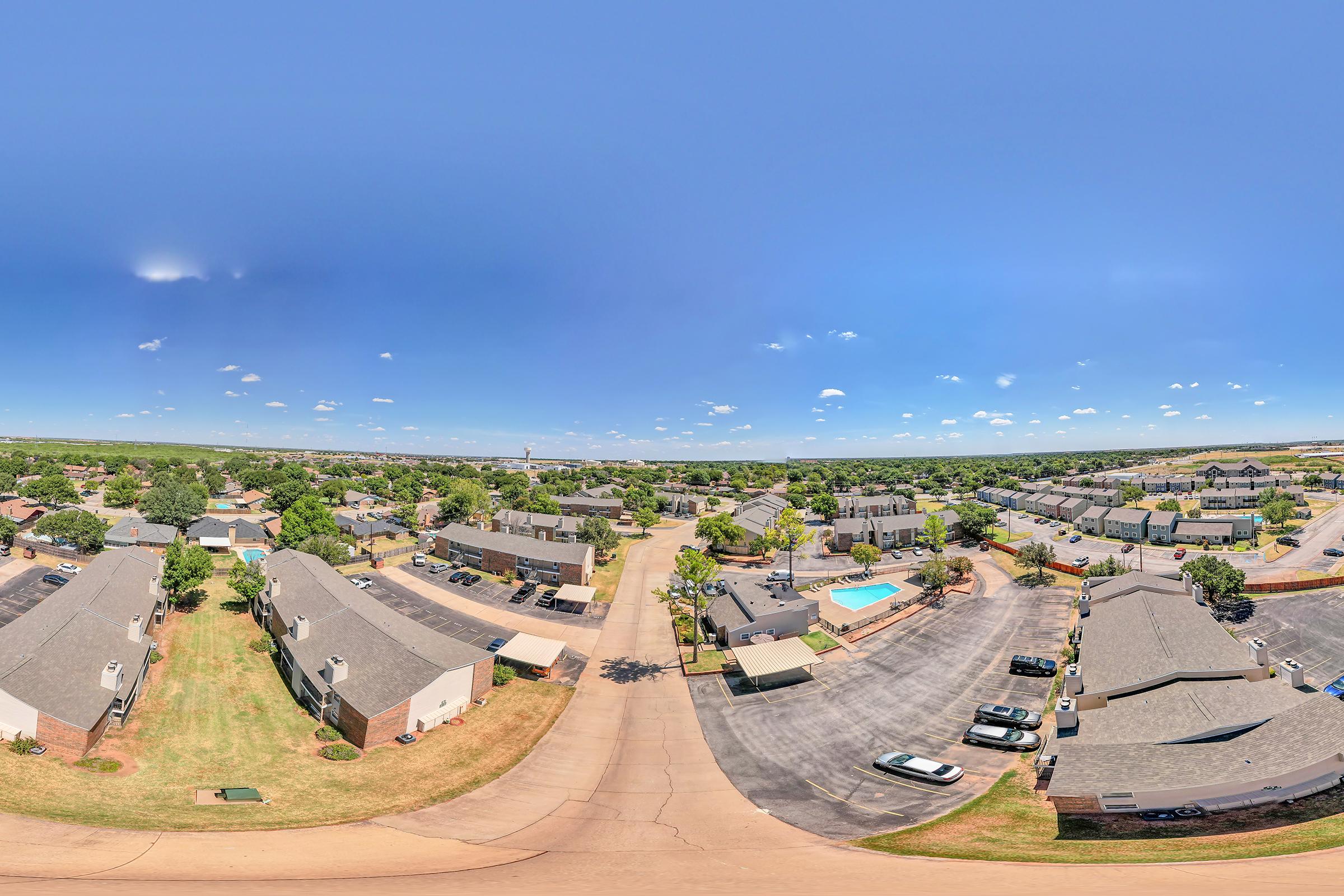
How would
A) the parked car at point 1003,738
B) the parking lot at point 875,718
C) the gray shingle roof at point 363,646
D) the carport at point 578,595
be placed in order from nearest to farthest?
the parking lot at point 875,718, the parked car at point 1003,738, the gray shingle roof at point 363,646, the carport at point 578,595

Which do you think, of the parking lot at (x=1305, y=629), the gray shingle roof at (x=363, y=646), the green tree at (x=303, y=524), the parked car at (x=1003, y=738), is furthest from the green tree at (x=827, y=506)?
the green tree at (x=303, y=524)

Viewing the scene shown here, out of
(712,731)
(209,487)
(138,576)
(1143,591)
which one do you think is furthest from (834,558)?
(209,487)

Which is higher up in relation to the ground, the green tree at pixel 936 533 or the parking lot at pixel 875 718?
the green tree at pixel 936 533

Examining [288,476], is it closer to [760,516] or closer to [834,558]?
[760,516]

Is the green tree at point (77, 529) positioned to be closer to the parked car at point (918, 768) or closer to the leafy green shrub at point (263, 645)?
the leafy green shrub at point (263, 645)

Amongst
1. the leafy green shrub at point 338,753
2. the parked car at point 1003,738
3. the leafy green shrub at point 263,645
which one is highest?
the parked car at point 1003,738

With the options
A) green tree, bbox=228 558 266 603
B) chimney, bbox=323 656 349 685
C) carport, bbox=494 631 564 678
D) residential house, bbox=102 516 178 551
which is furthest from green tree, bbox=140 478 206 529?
carport, bbox=494 631 564 678

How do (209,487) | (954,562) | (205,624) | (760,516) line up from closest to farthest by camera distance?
1. (205,624)
2. (954,562)
3. (760,516)
4. (209,487)

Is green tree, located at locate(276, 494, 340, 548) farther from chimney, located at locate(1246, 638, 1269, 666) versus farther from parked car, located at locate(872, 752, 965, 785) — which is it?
chimney, located at locate(1246, 638, 1269, 666)

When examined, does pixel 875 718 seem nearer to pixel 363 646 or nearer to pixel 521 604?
pixel 363 646
